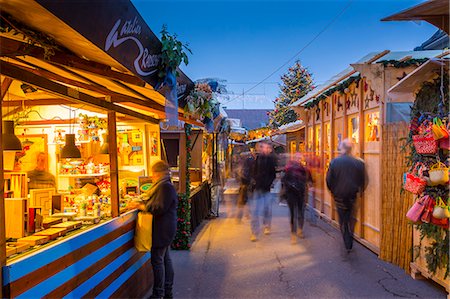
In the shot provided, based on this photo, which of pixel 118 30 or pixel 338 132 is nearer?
pixel 118 30

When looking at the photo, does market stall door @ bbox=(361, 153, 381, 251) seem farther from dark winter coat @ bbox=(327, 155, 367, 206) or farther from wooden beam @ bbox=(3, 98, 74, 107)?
wooden beam @ bbox=(3, 98, 74, 107)

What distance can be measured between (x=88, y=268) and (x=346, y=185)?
435 cm

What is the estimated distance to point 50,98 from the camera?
17.2 ft

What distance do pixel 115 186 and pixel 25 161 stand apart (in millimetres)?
2344

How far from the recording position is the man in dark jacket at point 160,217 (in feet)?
15.3

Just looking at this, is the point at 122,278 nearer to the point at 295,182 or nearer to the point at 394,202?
the point at 394,202

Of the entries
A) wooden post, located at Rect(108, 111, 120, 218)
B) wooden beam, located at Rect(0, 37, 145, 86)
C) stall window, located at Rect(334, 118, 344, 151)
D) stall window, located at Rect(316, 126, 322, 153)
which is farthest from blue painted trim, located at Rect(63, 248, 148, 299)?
stall window, located at Rect(316, 126, 322, 153)

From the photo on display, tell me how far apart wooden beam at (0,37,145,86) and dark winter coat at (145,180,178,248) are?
4.67ft

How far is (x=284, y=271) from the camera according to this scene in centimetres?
616

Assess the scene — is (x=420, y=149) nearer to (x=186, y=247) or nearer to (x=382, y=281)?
(x=382, y=281)

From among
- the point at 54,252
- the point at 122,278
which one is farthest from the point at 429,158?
the point at 54,252

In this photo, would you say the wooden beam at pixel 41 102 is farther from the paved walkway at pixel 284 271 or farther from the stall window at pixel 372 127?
the stall window at pixel 372 127

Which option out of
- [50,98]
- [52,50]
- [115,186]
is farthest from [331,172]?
[52,50]

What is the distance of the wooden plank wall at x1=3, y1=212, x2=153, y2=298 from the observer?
8.64 ft
